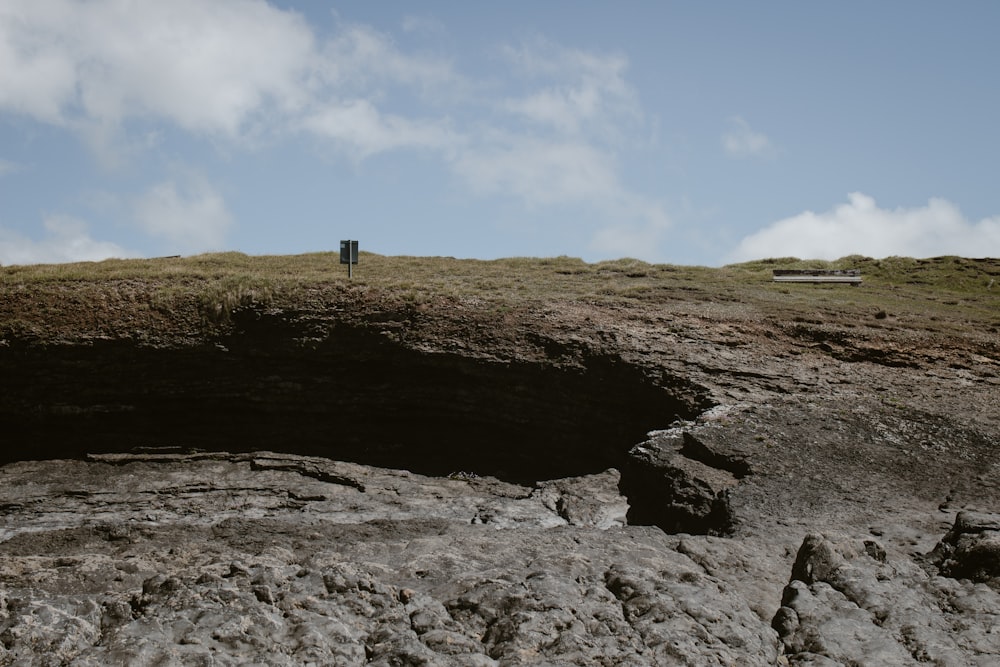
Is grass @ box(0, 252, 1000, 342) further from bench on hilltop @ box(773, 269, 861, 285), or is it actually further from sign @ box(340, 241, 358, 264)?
bench on hilltop @ box(773, 269, 861, 285)

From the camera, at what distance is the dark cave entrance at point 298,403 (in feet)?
62.8

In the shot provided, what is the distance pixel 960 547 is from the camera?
9.33 meters

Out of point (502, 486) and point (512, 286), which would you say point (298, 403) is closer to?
point (502, 486)

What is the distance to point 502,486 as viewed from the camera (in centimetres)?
1791

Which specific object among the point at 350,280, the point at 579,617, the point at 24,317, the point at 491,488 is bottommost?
the point at 491,488

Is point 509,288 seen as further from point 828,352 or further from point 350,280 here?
point 828,352

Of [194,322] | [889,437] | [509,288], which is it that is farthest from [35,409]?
[889,437]

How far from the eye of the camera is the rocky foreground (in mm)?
7152

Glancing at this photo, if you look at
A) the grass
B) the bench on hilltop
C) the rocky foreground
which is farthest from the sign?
the bench on hilltop

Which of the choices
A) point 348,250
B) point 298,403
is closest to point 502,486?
point 298,403

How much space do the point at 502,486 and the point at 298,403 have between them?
5.70m

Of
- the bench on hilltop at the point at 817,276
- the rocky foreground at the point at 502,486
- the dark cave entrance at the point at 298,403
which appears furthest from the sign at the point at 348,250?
the bench on hilltop at the point at 817,276

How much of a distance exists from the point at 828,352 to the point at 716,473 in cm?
686

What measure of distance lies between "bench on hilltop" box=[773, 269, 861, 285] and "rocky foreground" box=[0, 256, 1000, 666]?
386 centimetres
